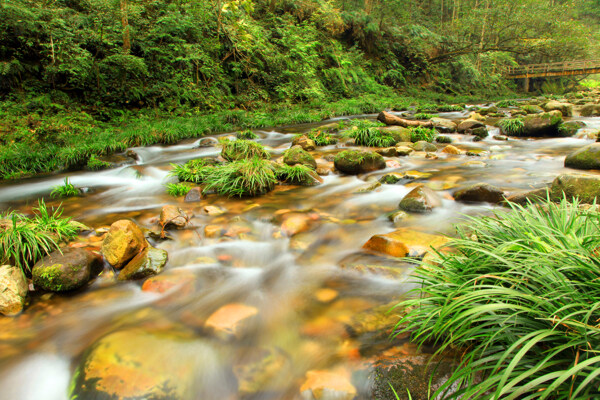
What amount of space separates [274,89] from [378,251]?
1429 centimetres

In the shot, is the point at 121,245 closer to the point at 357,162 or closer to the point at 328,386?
the point at 328,386

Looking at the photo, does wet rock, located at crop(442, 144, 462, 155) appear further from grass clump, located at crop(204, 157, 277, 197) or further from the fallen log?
grass clump, located at crop(204, 157, 277, 197)

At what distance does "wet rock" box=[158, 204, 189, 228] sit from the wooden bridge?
135 ft

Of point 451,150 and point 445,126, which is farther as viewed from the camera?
point 445,126

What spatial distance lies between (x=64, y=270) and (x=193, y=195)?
2689mm

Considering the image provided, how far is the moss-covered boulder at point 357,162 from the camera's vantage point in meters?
6.71

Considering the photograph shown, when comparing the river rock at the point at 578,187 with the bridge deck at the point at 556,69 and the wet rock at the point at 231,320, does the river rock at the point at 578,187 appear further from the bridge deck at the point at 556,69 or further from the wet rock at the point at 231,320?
the bridge deck at the point at 556,69

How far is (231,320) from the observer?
8.84ft

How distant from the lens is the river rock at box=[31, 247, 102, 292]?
3.05m

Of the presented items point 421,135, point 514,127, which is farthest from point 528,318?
point 514,127

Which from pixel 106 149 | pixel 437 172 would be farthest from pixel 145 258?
pixel 106 149

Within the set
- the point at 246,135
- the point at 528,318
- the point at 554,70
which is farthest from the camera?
the point at 554,70

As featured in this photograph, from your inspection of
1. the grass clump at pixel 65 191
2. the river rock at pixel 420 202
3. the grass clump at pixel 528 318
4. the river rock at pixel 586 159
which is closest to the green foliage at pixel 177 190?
the grass clump at pixel 65 191

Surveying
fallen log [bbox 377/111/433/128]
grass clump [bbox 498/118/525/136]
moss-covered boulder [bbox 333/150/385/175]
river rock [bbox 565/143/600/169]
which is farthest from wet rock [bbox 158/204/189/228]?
grass clump [bbox 498/118/525/136]
